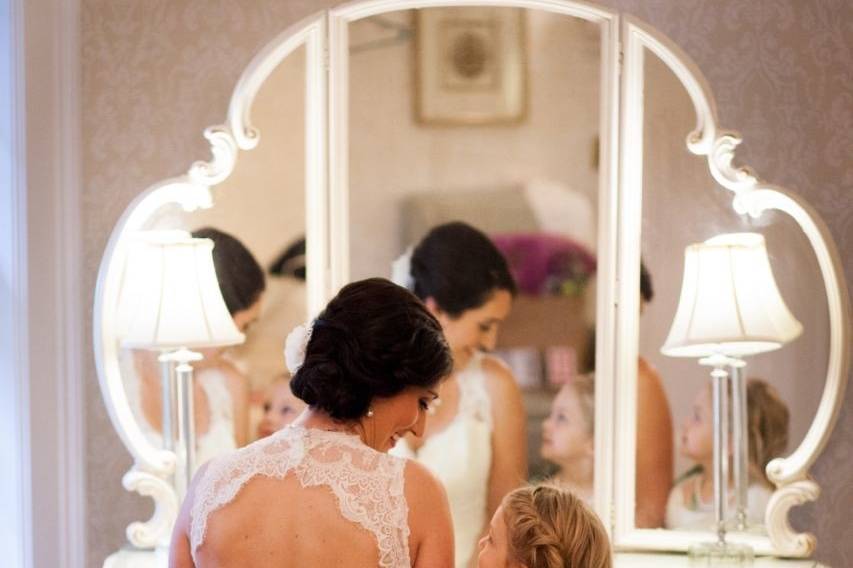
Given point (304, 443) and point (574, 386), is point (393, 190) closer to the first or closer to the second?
point (574, 386)

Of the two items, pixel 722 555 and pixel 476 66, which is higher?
pixel 476 66

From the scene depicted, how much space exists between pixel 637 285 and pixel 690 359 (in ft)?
0.71

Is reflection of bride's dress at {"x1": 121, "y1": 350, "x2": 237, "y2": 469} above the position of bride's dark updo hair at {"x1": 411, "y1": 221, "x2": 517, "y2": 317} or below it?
below

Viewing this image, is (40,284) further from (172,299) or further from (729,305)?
(729,305)

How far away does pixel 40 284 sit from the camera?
3.08 meters

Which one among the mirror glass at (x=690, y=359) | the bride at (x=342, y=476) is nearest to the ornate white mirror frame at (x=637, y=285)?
the mirror glass at (x=690, y=359)

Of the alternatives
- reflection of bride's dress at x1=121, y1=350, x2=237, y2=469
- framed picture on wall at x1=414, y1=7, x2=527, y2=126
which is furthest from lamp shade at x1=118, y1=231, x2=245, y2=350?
framed picture on wall at x1=414, y1=7, x2=527, y2=126

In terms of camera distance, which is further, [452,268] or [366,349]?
[452,268]

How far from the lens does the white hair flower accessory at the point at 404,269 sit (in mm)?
2988

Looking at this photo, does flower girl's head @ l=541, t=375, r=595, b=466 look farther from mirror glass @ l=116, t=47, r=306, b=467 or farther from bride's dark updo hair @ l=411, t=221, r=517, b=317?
mirror glass @ l=116, t=47, r=306, b=467

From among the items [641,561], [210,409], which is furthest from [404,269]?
[641,561]

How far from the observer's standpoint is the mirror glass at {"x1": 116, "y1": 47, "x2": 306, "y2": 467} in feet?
9.87

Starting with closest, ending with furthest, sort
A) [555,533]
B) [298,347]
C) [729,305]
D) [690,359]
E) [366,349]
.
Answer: [366,349]
[298,347]
[555,533]
[729,305]
[690,359]

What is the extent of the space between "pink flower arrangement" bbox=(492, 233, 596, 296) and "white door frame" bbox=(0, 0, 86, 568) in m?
1.10
